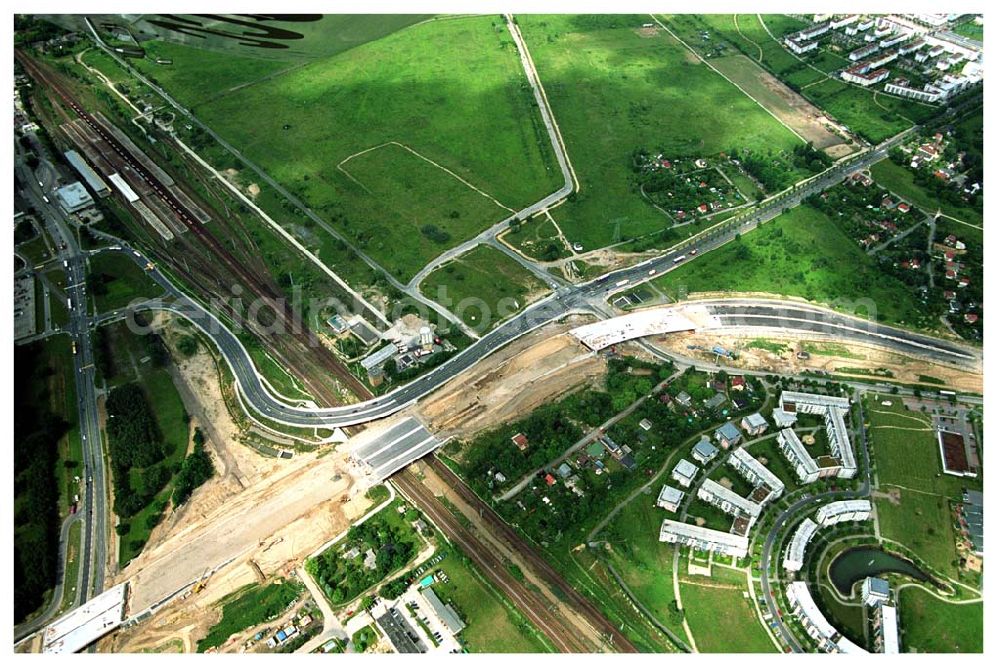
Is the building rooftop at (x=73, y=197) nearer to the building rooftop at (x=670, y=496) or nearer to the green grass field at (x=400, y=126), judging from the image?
the green grass field at (x=400, y=126)

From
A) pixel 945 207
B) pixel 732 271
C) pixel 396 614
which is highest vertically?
pixel 945 207

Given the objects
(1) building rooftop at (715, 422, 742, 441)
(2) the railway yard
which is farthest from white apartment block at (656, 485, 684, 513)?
(1) building rooftop at (715, 422, 742, 441)

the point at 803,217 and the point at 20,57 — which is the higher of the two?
the point at 803,217

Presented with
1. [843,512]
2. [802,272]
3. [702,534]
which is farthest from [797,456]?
[802,272]

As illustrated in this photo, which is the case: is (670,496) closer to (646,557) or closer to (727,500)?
(727,500)

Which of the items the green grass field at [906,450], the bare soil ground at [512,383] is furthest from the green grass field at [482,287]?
the green grass field at [906,450]

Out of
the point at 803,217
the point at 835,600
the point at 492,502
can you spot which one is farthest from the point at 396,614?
the point at 803,217
